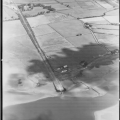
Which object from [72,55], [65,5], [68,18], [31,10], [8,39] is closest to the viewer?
[72,55]

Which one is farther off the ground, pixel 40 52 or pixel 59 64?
pixel 40 52

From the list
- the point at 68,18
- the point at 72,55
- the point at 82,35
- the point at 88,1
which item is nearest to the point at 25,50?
the point at 72,55

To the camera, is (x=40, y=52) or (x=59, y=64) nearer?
(x=59, y=64)

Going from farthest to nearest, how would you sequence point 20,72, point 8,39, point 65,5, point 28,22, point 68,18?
1. point 65,5
2. point 68,18
3. point 28,22
4. point 8,39
5. point 20,72

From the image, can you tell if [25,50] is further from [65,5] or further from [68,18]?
[65,5]

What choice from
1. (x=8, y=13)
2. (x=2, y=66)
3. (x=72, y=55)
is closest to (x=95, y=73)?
(x=72, y=55)

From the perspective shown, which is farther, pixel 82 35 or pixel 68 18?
pixel 68 18

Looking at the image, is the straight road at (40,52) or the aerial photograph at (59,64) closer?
the aerial photograph at (59,64)

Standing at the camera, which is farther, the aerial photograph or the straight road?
the straight road
